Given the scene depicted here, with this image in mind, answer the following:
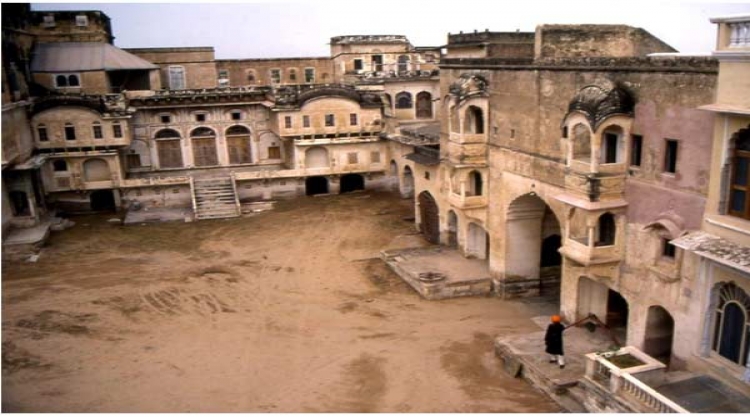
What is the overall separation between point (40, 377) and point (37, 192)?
19.1 metres

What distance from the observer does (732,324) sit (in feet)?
45.8

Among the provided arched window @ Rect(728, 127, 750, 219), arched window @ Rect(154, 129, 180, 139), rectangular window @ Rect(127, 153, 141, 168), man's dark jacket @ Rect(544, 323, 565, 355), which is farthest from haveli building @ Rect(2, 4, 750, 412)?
man's dark jacket @ Rect(544, 323, 565, 355)

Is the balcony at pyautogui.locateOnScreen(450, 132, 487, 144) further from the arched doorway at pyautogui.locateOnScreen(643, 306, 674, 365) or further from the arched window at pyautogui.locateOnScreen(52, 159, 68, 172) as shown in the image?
the arched window at pyautogui.locateOnScreen(52, 159, 68, 172)

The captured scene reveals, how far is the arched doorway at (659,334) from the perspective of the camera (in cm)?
1634

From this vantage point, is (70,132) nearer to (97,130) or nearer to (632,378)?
(97,130)

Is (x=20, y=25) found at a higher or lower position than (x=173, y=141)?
higher

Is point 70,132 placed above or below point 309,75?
below

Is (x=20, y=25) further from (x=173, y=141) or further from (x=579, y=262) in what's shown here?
(x=579, y=262)

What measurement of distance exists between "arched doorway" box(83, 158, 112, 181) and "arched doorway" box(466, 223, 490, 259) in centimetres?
2208

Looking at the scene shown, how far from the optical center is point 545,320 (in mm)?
20297

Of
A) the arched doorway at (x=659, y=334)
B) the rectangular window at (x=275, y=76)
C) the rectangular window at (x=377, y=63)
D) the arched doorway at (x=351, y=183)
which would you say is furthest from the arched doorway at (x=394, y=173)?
the arched doorway at (x=659, y=334)

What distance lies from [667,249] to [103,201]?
31827 mm

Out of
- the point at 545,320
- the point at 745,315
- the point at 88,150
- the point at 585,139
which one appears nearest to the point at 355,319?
the point at 545,320

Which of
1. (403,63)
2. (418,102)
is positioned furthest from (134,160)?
(403,63)
